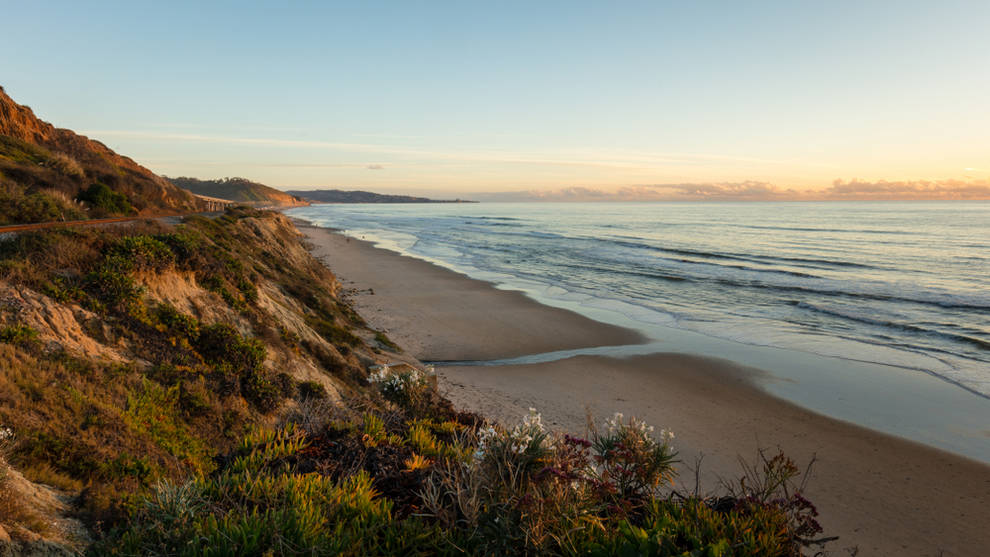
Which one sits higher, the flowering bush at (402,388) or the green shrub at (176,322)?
the green shrub at (176,322)

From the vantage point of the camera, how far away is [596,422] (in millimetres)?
10219

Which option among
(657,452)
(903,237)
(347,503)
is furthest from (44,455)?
(903,237)

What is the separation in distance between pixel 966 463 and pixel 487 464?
10.2 m

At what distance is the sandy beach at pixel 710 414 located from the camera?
7.23m

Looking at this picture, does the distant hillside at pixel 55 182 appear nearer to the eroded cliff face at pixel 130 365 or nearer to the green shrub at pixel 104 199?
the green shrub at pixel 104 199

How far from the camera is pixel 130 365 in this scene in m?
6.34

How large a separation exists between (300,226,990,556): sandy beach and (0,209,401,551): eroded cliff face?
4.31 m

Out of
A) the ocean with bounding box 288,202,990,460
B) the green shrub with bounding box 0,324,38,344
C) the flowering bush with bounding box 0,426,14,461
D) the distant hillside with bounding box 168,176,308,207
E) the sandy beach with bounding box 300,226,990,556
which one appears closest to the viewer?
the flowering bush with bounding box 0,426,14,461

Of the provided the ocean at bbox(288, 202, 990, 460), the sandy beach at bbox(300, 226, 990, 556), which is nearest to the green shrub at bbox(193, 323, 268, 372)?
the sandy beach at bbox(300, 226, 990, 556)

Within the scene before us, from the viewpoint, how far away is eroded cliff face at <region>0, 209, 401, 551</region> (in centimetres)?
430

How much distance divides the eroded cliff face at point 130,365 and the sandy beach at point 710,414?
431 cm

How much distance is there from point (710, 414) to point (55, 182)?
1040 inches

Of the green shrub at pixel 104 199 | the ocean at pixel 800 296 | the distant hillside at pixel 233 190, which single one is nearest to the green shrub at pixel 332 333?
the ocean at pixel 800 296

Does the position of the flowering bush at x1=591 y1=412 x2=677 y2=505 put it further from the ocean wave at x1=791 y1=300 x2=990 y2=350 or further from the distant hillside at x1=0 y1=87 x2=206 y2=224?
the ocean wave at x1=791 y1=300 x2=990 y2=350
